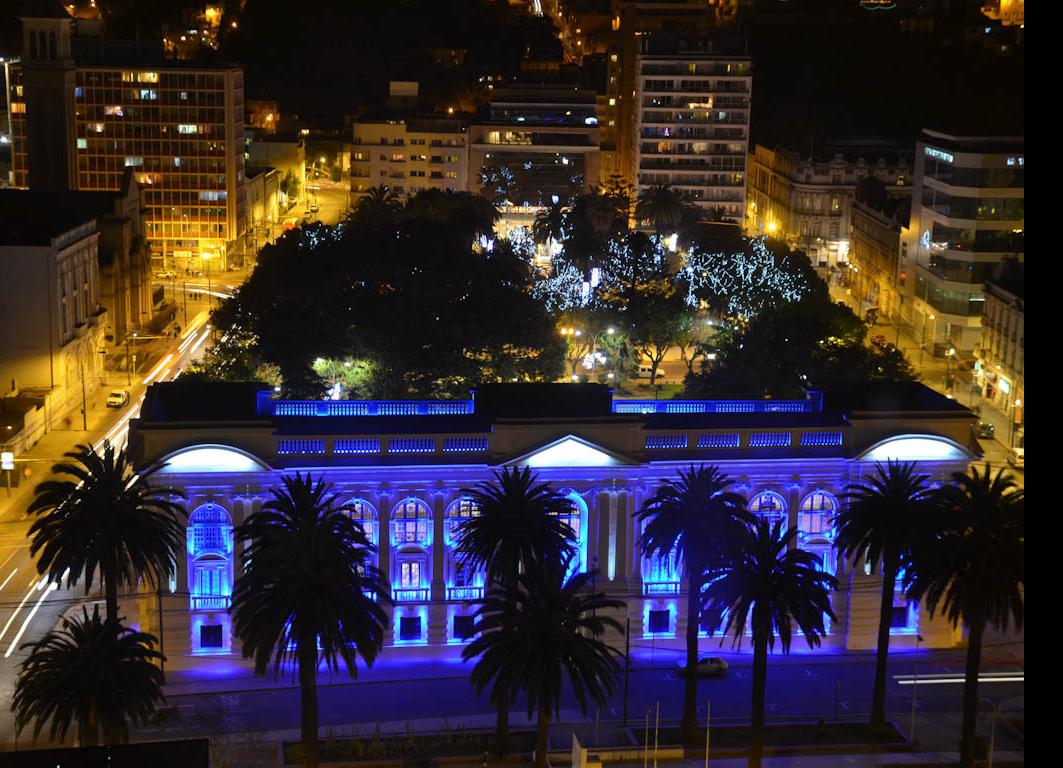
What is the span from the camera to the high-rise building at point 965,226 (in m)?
113

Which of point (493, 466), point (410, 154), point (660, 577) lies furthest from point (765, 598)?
point (410, 154)

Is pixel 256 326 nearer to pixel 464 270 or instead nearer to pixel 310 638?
pixel 464 270

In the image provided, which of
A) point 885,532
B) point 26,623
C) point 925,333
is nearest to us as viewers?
point 885,532

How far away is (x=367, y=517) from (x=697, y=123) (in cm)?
11501

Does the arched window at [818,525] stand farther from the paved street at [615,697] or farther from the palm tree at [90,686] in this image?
the palm tree at [90,686]

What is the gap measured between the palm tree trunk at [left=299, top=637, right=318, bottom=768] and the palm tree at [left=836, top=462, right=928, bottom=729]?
1798cm

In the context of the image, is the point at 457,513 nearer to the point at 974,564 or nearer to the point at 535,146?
the point at 974,564

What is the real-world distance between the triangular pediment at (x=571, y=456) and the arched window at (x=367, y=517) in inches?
214

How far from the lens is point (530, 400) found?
58.5m

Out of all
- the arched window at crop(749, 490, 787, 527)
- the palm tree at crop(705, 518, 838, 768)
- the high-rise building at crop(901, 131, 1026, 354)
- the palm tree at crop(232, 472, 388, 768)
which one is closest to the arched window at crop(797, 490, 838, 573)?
the arched window at crop(749, 490, 787, 527)

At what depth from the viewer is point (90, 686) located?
4153cm

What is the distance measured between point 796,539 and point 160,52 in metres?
115

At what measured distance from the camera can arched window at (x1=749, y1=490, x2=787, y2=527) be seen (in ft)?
188

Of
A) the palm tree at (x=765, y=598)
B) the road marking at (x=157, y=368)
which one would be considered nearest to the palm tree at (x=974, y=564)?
the palm tree at (x=765, y=598)
